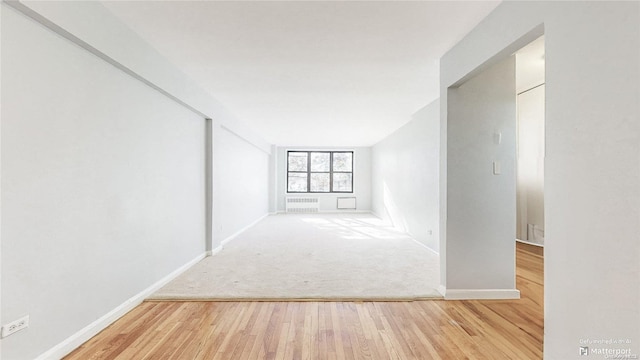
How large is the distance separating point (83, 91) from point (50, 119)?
363 mm

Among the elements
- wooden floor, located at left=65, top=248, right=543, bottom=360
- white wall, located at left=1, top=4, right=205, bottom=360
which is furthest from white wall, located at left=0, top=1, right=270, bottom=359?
wooden floor, located at left=65, top=248, right=543, bottom=360

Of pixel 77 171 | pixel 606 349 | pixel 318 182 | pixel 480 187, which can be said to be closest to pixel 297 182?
pixel 318 182

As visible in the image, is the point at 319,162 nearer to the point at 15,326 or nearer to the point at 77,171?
the point at 77,171

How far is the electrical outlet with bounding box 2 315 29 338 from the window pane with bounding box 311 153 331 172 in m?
9.11

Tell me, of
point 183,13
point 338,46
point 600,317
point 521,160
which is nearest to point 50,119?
point 183,13

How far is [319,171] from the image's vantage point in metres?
10.6

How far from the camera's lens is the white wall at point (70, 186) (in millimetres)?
1609

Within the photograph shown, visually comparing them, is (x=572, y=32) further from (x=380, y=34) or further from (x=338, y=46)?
(x=338, y=46)

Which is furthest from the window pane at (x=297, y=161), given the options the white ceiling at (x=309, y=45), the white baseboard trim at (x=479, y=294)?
the white baseboard trim at (x=479, y=294)

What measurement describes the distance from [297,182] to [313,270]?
6.95 meters

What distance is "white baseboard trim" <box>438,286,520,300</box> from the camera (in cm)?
285

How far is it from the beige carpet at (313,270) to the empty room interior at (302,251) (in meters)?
0.04

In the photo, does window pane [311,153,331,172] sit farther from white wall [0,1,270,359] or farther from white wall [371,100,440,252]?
white wall [0,1,270,359]

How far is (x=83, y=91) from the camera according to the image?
6.79 feet
